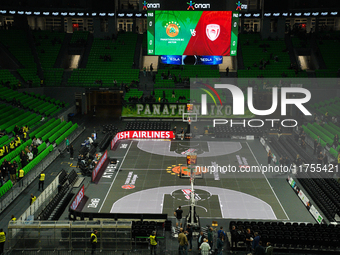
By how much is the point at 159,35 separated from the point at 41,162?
21180 millimetres

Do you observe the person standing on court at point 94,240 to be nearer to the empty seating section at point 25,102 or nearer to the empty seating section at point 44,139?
the empty seating section at point 44,139

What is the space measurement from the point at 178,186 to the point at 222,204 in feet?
14.7

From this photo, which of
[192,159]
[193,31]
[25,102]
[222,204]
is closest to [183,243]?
[222,204]

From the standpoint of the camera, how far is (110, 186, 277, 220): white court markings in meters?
28.2

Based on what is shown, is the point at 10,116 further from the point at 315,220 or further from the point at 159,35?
the point at 315,220

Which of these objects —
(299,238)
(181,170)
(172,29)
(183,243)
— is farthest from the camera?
(172,29)

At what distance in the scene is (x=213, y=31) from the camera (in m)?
47.5

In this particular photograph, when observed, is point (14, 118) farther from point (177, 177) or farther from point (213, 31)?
point (213, 31)

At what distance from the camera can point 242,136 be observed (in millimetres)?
46438

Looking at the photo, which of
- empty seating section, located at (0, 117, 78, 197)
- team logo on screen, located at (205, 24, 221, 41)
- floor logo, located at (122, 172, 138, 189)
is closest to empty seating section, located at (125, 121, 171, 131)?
empty seating section, located at (0, 117, 78, 197)

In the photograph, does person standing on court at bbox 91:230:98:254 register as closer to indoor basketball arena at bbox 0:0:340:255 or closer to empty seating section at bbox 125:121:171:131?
indoor basketball arena at bbox 0:0:340:255

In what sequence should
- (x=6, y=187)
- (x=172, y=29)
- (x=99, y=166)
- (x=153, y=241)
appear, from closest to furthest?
(x=153, y=241)
(x=6, y=187)
(x=99, y=166)
(x=172, y=29)

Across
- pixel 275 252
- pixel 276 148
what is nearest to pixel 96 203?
pixel 275 252

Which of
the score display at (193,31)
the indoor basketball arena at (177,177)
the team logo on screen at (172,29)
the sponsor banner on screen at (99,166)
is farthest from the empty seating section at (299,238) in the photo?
the team logo on screen at (172,29)
